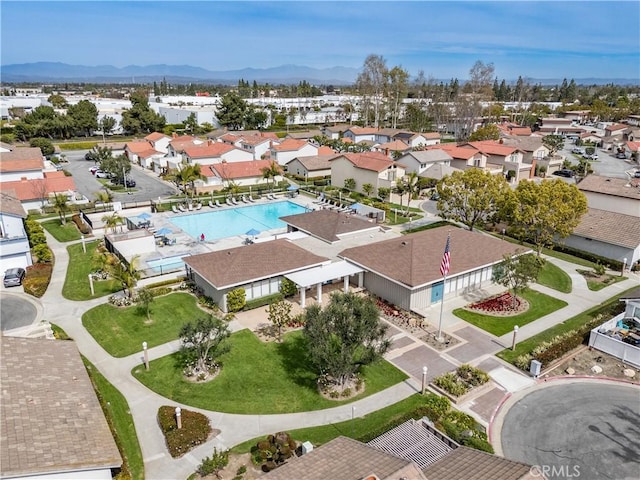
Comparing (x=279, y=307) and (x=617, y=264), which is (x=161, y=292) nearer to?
(x=279, y=307)

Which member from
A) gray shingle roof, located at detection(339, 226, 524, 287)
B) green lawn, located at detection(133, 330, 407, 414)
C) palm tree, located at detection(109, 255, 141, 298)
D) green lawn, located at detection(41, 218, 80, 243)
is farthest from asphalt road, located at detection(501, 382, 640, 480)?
green lawn, located at detection(41, 218, 80, 243)

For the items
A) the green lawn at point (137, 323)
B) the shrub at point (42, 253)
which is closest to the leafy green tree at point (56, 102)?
the shrub at point (42, 253)

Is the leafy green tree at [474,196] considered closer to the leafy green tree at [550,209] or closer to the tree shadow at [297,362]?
the leafy green tree at [550,209]

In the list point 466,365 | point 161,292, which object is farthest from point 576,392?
point 161,292

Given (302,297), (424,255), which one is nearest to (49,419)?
(302,297)

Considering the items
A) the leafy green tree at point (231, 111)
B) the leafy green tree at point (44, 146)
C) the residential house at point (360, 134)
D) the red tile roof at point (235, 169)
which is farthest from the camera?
the leafy green tree at point (231, 111)

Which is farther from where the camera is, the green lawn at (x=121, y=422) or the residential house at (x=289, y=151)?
the residential house at (x=289, y=151)
